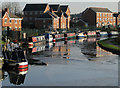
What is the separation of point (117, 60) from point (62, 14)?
8525 centimetres

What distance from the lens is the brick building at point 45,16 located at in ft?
391

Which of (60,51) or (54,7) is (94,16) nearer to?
(54,7)

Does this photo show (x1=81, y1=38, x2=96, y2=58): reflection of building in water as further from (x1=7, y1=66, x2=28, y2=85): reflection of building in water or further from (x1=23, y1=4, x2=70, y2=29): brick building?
(x1=23, y1=4, x2=70, y2=29): brick building

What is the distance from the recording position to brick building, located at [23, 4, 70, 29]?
119 metres

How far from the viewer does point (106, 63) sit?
4347 cm

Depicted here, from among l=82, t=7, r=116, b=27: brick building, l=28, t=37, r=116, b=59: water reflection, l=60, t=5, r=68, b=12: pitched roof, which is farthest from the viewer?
l=82, t=7, r=116, b=27: brick building

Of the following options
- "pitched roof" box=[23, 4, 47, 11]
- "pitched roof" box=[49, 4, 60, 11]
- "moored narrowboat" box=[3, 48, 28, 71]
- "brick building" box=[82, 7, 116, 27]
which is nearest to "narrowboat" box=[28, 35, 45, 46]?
"moored narrowboat" box=[3, 48, 28, 71]

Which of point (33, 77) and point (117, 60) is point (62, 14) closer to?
point (117, 60)

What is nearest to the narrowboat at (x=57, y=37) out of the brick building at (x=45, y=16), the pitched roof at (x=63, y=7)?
the brick building at (x=45, y=16)

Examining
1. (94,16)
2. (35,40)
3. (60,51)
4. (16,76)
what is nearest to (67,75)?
(16,76)

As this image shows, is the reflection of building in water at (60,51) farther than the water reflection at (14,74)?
Yes

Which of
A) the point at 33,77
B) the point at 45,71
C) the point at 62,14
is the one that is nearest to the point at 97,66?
the point at 45,71

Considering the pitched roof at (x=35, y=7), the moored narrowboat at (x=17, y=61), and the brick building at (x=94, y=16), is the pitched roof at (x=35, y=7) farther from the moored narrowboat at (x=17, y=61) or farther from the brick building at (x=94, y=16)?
the moored narrowboat at (x=17, y=61)

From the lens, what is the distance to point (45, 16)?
391 ft
